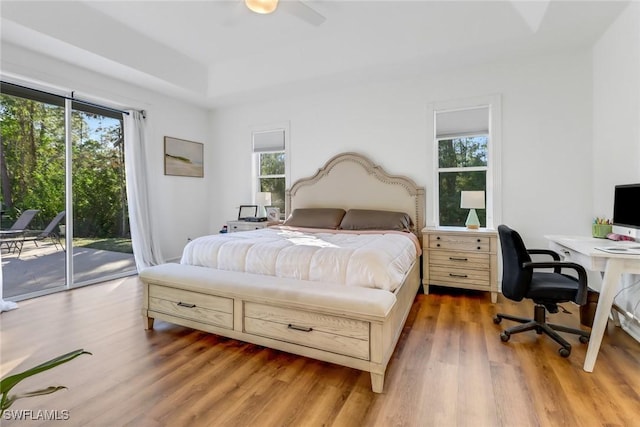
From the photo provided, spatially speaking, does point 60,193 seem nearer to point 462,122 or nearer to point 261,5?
point 261,5

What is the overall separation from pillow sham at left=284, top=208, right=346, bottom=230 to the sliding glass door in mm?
2361

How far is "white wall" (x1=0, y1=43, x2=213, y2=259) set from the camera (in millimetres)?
3301

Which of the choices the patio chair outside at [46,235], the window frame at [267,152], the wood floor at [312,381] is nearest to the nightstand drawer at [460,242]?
the wood floor at [312,381]

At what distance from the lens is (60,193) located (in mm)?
3646

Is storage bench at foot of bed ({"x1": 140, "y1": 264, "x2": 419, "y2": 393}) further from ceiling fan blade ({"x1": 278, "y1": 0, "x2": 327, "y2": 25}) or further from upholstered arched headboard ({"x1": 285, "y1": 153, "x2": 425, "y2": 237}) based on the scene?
ceiling fan blade ({"x1": 278, "y1": 0, "x2": 327, "y2": 25})

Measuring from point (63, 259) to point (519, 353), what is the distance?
15.2ft

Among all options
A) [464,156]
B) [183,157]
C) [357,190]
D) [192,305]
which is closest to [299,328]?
[192,305]

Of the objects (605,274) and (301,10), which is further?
(301,10)

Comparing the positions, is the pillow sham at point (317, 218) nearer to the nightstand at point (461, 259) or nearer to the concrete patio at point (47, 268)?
the nightstand at point (461, 259)

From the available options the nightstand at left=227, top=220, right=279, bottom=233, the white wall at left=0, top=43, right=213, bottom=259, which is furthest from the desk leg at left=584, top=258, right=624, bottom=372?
the white wall at left=0, top=43, right=213, bottom=259

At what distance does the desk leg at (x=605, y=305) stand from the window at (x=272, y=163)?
3844 mm

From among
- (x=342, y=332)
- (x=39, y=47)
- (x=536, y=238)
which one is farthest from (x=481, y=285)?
(x=39, y=47)

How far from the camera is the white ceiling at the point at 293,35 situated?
2883mm

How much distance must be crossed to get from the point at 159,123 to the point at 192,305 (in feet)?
10.9
